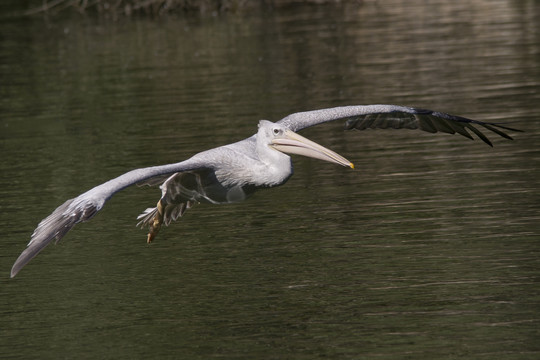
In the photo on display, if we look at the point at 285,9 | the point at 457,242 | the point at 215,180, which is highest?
the point at 215,180

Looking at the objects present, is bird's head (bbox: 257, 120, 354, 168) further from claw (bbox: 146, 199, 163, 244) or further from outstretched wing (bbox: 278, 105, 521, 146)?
claw (bbox: 146, 199, 163, 244)

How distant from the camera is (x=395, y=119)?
1177cm

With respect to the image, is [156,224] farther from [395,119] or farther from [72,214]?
[395,119]

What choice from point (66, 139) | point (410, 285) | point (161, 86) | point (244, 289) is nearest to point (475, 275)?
point (410, 285)

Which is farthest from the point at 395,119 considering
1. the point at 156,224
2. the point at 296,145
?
the point at 156,224

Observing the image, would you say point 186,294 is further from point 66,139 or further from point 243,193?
point 66,139

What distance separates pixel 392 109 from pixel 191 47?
1706cm

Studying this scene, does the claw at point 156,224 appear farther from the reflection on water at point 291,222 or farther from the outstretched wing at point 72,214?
the outstretched wing at point 72,214

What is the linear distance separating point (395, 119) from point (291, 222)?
1.44m

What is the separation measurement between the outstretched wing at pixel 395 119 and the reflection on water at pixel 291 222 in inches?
32.4

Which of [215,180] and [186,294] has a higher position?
[215,180]

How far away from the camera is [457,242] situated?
34.9 feet

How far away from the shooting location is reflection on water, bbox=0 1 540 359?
28.4ft

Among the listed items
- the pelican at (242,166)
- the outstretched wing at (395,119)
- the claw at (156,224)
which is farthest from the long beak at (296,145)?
the claw at (156,224)
